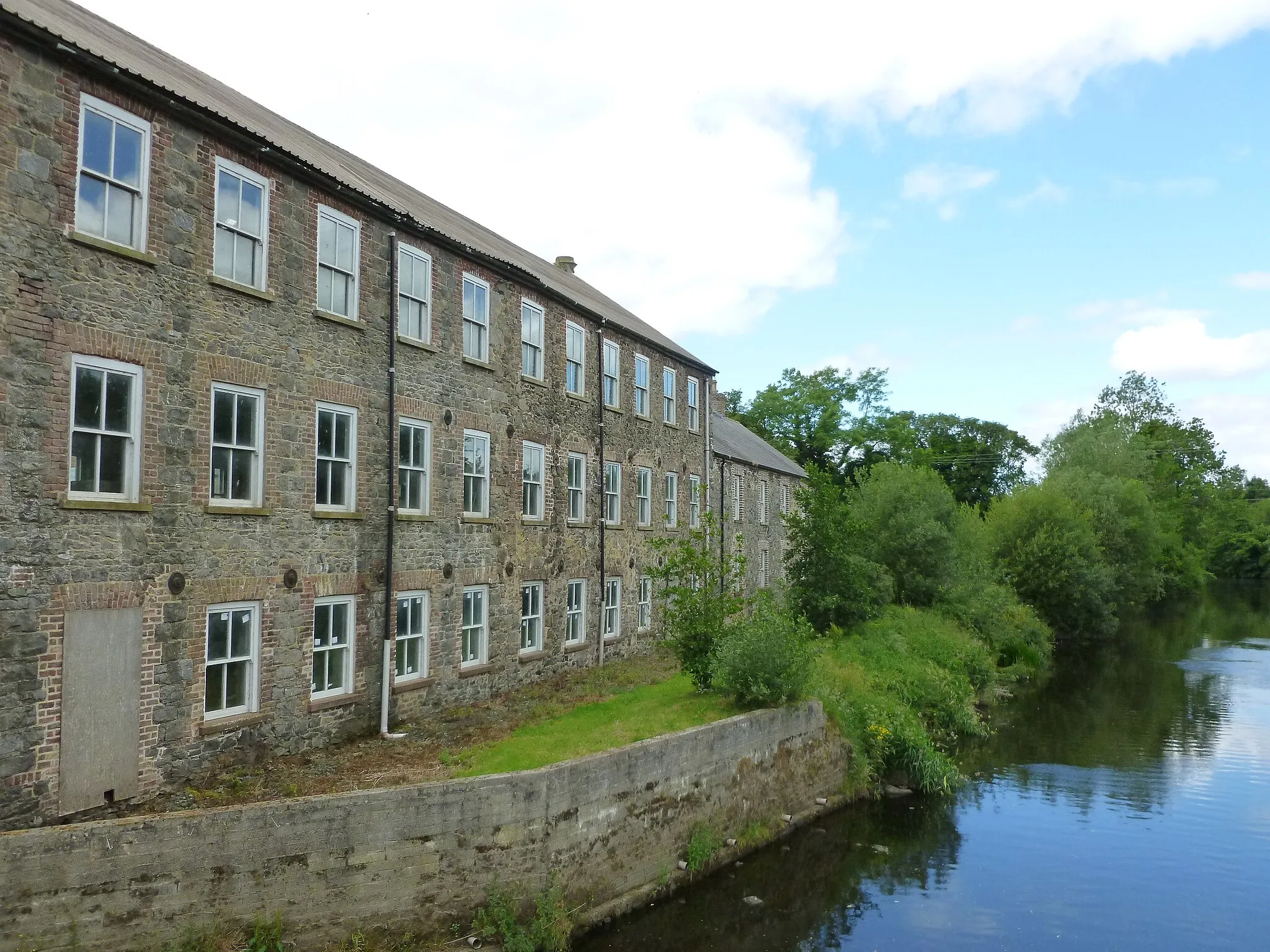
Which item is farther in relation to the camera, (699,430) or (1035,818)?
(699,430)

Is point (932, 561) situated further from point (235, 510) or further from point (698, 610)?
point (235, 510)

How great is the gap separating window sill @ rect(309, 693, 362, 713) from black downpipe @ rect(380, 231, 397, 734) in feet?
1.74

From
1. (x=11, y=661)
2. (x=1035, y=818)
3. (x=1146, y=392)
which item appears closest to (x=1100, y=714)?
(x=1035, y=818)

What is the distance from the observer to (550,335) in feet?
69.7

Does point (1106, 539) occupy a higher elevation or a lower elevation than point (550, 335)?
lower

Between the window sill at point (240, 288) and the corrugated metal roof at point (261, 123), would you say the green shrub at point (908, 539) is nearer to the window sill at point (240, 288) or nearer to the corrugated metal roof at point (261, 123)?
the corrugated metal roof at point (261, 123)

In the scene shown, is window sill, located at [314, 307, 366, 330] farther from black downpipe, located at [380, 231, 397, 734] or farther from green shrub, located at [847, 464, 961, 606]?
Answer: green shrub, located at [847, 464, 961, 606]

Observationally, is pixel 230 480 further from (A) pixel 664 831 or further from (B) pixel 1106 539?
(B) pixel 1106 539

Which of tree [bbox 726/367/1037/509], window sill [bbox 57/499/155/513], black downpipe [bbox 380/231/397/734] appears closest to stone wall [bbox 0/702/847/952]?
window sill [bbox 57/499/155/513]

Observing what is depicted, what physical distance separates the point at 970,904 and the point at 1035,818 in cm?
470

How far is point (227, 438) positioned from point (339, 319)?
288 centimetres

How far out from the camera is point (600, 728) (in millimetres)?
15445

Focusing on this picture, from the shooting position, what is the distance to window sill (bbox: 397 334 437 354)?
1612 centimetres

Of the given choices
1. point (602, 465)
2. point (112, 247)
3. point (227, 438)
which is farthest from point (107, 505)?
point (602, 465)
